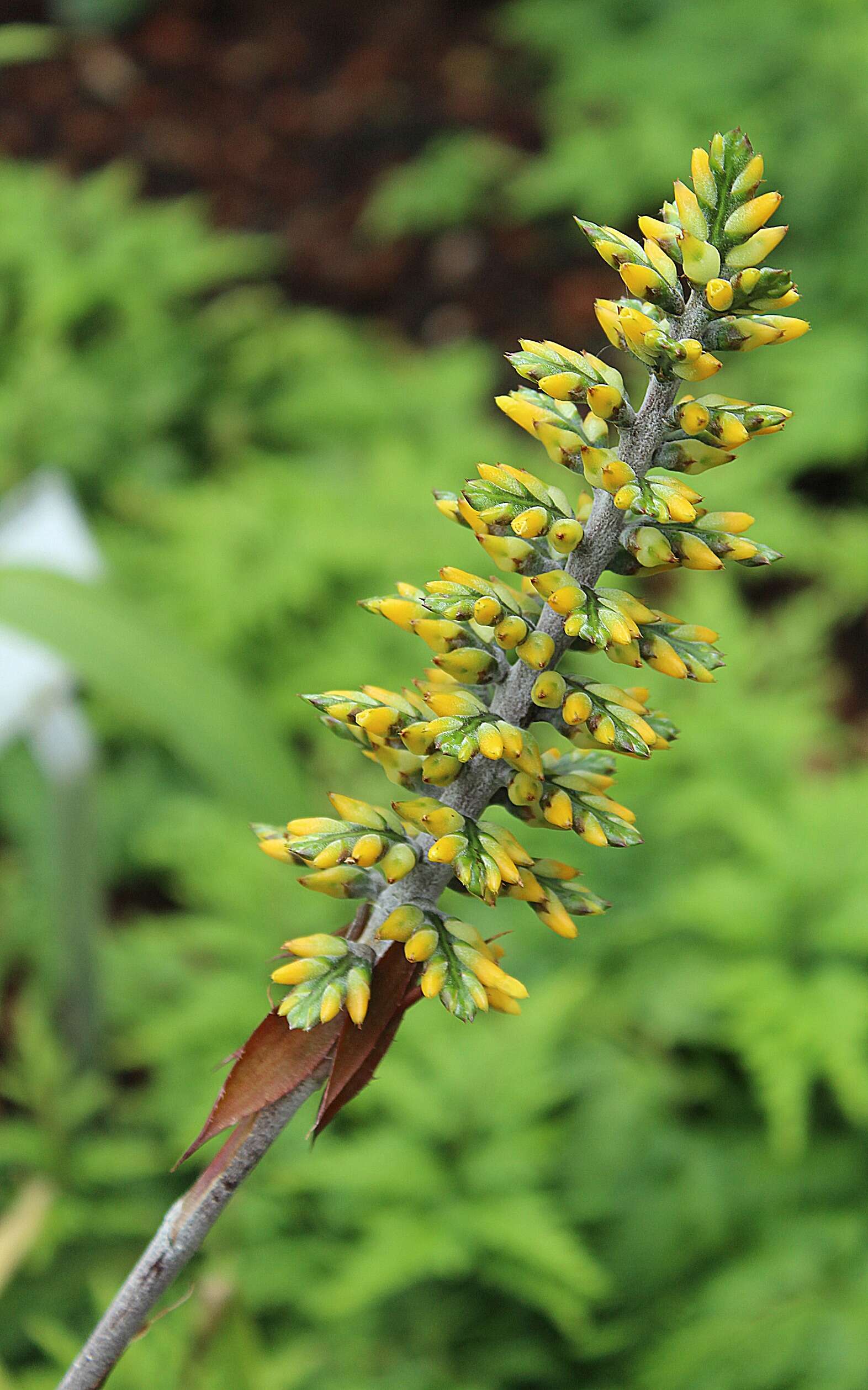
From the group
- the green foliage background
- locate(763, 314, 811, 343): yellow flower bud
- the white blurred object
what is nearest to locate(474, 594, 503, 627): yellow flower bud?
locate(763, 314, 811, 343): yellow flower bud

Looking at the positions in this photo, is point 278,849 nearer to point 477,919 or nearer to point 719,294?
point 719,294

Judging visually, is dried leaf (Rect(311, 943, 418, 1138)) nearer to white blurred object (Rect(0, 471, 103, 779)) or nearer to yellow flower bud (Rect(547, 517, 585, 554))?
yellow flower bud (Rect(547, 517, 585, 554))

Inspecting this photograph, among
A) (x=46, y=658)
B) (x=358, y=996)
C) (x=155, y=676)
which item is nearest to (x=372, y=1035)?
(x=358, y=996)

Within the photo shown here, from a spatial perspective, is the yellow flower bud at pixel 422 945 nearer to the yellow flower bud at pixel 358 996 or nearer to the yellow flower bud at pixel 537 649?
the yellow flower bud at pixel 358 996

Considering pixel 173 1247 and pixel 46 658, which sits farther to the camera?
pixel 46 658

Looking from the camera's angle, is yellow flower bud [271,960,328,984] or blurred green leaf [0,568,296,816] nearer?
yellow flower bud [271,960,328,984]

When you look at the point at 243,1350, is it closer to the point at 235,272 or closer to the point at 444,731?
the point at 444,731

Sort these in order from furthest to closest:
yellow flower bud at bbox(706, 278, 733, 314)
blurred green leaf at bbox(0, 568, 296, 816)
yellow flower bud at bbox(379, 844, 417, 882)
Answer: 1. blurred green leaf at bbox(0, 568, 296, 816)
2. yellow flower bud at bbox(379, 844, 417, 882)
3. yellow flower bud at bbox(706, 278, 733, 314)

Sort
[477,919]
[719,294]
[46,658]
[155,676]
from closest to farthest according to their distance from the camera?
[719,294] < [155,676] < [46,658] < [477,919]
